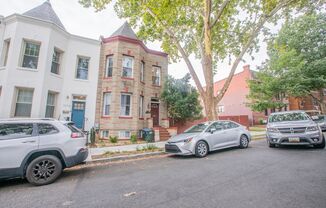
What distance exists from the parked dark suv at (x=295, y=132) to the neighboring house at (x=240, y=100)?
61.2 ft

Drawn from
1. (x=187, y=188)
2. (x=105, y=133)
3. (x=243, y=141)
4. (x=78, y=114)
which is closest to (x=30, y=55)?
(x=78, y=114)

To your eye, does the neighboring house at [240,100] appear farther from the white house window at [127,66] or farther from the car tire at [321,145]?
the car tire at [321,145]

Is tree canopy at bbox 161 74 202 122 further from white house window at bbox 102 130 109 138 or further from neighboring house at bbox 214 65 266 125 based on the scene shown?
neighboring house at bbox 214 65 266 125

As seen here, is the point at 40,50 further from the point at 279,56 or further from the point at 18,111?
the point at 279,56

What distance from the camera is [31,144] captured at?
462cm

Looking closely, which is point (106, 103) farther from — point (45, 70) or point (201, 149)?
point (201, 149)

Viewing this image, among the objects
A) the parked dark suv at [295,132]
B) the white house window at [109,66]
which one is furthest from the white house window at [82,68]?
the parked dark suv at [295,132]

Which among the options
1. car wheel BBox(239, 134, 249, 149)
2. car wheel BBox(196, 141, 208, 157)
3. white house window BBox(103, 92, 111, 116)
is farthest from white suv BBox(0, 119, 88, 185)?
white house window BBox(103, 92, 111, 116)

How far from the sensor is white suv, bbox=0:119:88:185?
4.37m

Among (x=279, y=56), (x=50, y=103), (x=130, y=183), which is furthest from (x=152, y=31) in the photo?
(x=279, y=56)

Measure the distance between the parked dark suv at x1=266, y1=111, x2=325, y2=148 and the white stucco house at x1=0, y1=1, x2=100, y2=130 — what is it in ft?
39.7

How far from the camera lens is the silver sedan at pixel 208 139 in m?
7.39

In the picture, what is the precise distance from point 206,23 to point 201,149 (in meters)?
7.80

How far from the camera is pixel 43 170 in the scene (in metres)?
4.69
